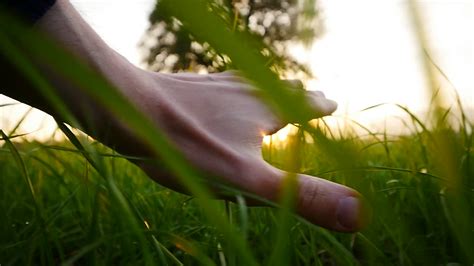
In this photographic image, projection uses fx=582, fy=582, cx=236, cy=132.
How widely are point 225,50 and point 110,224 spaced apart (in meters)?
1.07

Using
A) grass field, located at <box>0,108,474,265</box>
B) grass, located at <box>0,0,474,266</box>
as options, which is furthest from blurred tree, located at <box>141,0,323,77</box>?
grass field, located at <box>0,108,474,265</box>

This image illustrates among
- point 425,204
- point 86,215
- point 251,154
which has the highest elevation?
point 251,154

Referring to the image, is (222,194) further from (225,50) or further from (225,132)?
(225,50)

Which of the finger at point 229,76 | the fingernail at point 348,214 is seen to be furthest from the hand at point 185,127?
the finger at point 229,76

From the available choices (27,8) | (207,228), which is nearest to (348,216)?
(207,228)

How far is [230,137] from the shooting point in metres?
1.04

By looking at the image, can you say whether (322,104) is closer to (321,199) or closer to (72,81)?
(321,199)

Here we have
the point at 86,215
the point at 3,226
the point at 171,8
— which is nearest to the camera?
the point at 171,8

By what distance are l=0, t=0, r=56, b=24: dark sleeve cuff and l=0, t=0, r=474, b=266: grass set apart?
6cm

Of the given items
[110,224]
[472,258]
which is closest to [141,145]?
[110,224]

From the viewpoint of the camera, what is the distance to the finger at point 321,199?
847 millimetres

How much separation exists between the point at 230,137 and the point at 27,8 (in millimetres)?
414

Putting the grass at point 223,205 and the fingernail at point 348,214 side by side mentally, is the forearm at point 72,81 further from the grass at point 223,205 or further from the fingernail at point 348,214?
the fingernail at point 348,214

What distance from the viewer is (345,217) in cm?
84
